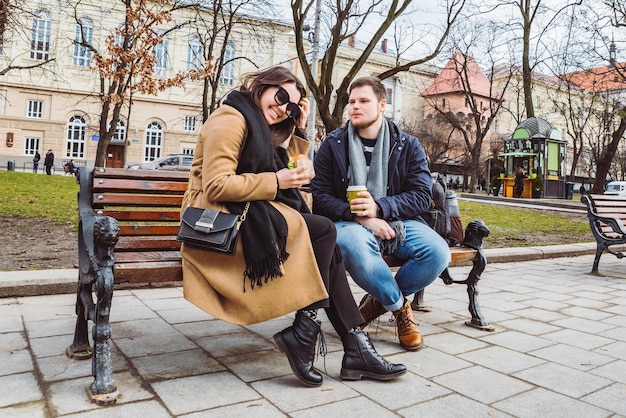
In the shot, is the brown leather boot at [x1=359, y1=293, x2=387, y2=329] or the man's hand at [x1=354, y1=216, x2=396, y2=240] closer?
the man's hand at [x1=354, y1=216, x2=396, y2=240]

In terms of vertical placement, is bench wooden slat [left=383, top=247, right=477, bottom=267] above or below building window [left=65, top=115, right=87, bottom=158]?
below

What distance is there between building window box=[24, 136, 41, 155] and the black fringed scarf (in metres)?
39.1

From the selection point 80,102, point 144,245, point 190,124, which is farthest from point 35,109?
point 144,245

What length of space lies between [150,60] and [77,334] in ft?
43.2

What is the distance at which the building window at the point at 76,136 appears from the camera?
37688mm

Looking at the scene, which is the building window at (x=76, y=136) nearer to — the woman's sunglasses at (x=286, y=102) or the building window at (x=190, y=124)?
the building window at (x=190, y=124)

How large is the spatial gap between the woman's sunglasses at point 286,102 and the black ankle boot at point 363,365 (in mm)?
1219

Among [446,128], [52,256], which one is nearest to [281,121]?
[52,256]

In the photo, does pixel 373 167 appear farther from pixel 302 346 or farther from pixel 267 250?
pixel 302 346

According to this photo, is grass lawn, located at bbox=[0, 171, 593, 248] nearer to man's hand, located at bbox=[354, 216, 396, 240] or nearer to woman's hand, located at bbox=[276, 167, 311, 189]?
man's hand, located at bbox=[354, 216, 396, 240]

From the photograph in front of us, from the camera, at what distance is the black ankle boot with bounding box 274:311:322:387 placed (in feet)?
8.68

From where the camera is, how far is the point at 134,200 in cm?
342

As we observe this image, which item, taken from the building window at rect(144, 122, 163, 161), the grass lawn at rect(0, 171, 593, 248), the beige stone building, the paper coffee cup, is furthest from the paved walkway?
the building window at rect(144, 122, 163, 161)

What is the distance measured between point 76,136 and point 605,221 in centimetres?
3759
